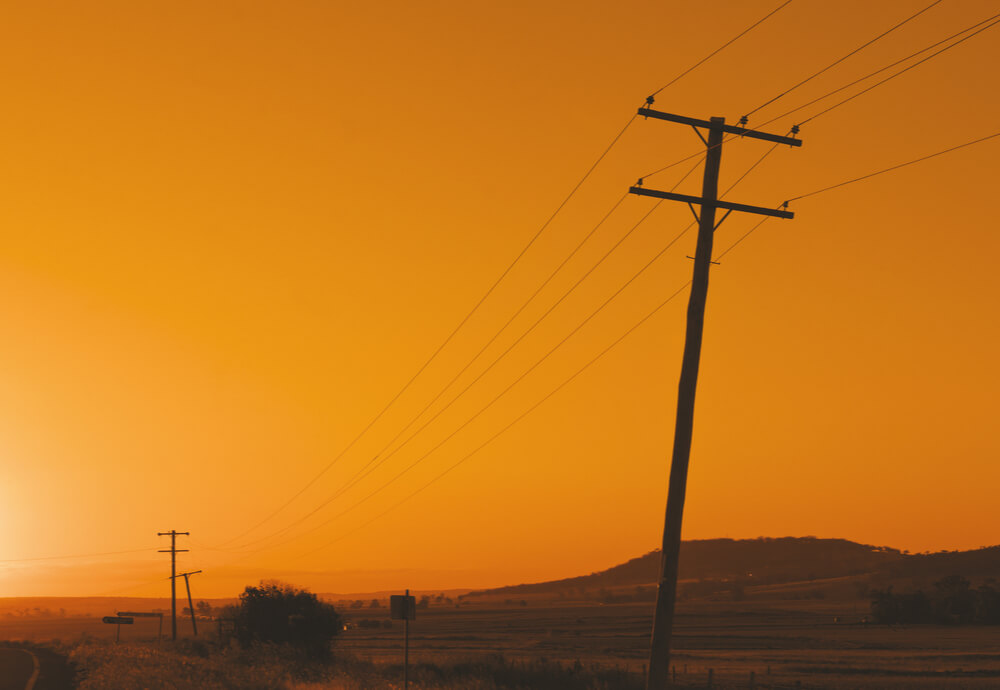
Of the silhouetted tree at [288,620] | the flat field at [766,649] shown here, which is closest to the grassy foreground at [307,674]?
the silhouetted tree at [288,620]

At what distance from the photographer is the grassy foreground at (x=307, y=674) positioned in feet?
123

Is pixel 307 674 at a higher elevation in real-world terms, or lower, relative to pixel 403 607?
lower

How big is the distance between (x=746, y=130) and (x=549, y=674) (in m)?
29.2

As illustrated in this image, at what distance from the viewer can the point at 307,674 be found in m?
44.7

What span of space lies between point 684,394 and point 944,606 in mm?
134590

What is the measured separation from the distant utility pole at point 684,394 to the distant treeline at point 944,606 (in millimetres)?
130198

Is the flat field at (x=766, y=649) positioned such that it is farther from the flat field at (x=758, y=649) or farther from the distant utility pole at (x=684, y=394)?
the distant utility pole at (x=684, y=394)

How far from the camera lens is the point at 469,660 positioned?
51.1 meters

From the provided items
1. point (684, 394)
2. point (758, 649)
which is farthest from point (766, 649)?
point (684, 394)

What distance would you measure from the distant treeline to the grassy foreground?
10300 centimetres

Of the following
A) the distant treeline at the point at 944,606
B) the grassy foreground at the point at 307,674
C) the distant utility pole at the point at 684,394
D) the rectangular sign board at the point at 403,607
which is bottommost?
the distant treeline at the point at 944,606

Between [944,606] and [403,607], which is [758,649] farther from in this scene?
[403,607]

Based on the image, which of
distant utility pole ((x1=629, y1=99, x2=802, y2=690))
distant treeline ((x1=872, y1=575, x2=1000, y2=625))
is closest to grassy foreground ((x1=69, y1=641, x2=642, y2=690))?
distant utility pole ((x1=629, y1=99, x2=802, y2=690))

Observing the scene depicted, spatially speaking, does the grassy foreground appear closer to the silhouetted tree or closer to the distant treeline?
the silhouetted tree
